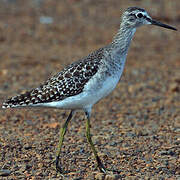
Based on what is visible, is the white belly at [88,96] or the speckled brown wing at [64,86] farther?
the speckled brown wing at [64,86]

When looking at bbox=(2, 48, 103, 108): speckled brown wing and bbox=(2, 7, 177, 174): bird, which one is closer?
bbox=(2, 7, 177, 174): bird

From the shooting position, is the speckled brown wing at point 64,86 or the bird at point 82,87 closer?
the bird at point 82,87

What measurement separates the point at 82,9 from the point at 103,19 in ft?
4.99

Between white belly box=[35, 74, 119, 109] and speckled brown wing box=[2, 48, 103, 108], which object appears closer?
white belly box=[35, 74, 119, 109]

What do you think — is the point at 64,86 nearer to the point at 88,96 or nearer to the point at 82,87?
the point at 82,87

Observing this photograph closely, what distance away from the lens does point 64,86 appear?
263 inches

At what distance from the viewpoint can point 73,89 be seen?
21.7 feet

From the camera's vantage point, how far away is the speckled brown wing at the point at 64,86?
6637 mm

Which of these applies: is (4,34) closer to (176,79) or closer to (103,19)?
(103,19)

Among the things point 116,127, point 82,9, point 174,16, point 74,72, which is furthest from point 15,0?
point 74,72

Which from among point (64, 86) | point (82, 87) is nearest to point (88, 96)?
point (82, 87)

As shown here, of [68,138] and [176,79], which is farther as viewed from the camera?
[176,79]

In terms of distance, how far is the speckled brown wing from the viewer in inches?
261

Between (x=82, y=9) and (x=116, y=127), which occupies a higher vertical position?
(x=82, y=9)
